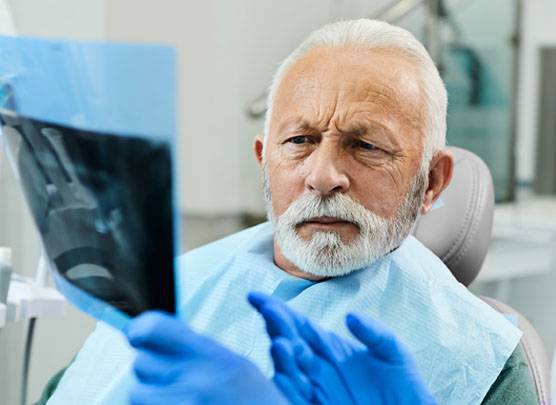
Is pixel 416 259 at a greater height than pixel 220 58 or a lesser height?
greater

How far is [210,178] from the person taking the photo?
3.21 meters

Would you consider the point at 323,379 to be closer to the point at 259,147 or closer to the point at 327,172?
the point at 327,172

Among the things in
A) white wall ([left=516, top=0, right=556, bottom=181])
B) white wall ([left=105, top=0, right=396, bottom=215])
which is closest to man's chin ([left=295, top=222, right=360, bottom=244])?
white wall ([left=105, top=0, right=396, bottom=215])

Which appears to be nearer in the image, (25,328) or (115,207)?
(115,207)

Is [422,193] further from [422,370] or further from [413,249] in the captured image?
[422,370]

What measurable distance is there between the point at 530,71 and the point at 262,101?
224cm

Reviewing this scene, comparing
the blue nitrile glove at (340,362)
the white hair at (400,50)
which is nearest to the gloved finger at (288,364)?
the blue nitrile glove at (340,362)

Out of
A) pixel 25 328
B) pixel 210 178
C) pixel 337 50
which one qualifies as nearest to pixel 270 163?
pixel 337 50

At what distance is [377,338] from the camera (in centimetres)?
64

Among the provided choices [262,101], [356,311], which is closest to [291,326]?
[356,311]

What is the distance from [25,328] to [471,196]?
2.20 feet

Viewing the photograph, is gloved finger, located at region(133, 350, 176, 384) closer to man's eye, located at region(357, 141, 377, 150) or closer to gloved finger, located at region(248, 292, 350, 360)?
gloved finger, located at region(248, 292, 350, 360)

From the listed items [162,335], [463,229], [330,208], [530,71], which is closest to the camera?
[162,335]

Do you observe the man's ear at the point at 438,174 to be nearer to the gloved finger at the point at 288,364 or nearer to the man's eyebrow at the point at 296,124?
the man's eyebrow at the point at 296,124
